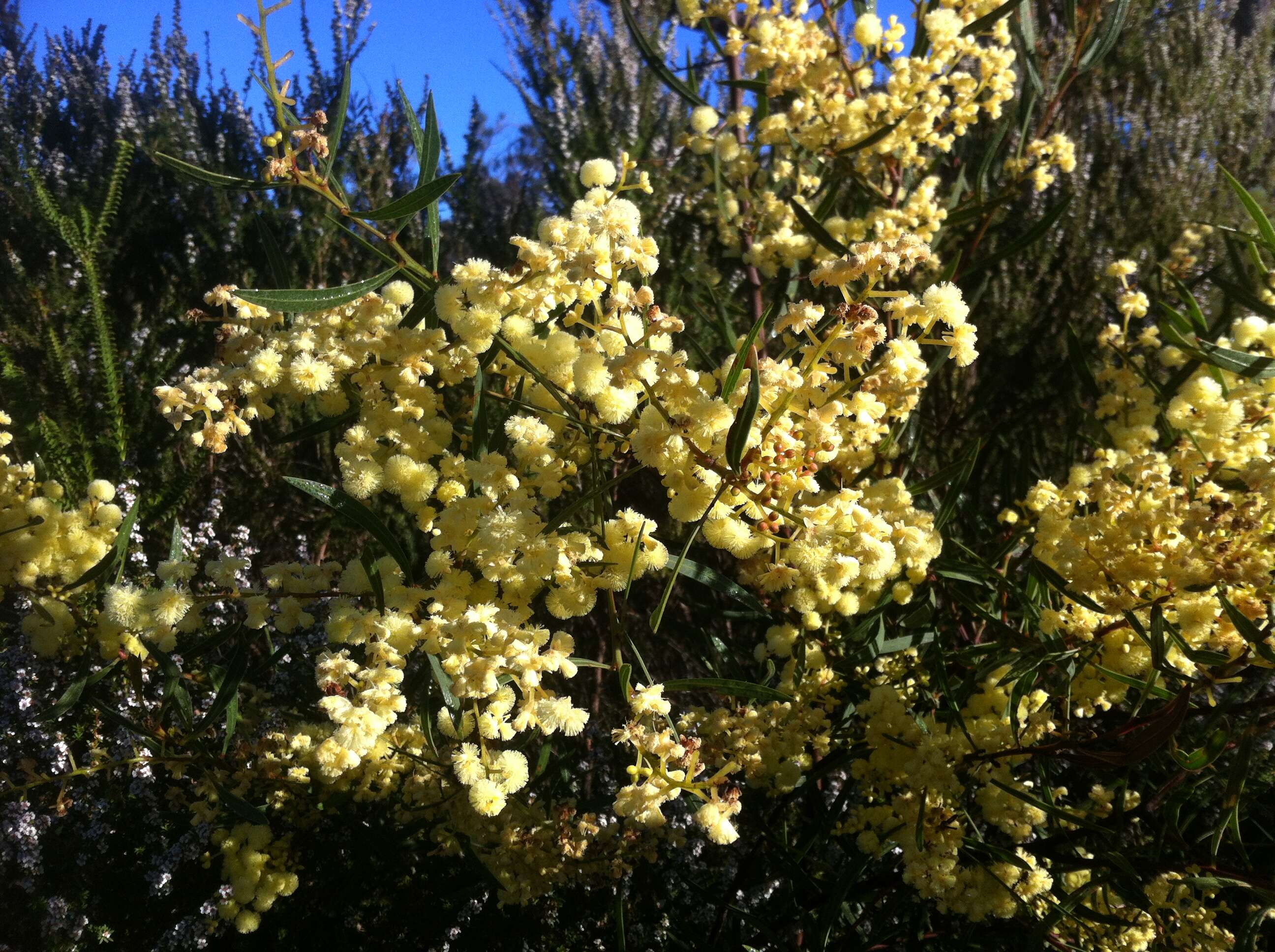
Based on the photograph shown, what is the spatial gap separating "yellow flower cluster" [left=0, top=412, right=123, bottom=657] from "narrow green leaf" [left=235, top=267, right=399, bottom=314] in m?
0.37

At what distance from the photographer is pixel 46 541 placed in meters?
0.93

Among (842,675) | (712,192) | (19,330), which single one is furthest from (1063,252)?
(19,330)

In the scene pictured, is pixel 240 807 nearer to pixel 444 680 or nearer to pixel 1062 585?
pixel 444 680

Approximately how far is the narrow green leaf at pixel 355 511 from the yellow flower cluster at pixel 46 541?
0.32m

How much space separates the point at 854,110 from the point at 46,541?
1124mm

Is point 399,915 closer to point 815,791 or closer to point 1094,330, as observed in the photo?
point 815,791

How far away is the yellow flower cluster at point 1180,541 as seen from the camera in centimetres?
71

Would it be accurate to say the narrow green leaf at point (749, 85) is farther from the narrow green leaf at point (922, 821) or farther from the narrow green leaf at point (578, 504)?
the narrow green leaf at point (922, 821)

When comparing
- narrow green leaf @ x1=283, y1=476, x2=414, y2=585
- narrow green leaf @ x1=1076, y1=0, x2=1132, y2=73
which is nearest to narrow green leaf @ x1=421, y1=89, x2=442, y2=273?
narrow green leaf @ x1=283, y1=476, x2=414, y2=585

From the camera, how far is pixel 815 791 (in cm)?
136

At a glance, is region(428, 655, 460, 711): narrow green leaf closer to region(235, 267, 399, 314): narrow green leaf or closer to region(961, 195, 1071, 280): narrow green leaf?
region(235, 267, 399, 314): narrow green leaf

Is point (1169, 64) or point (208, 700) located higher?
point (1169, 64)

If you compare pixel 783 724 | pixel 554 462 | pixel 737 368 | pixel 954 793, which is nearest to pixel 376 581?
pixel 554 462

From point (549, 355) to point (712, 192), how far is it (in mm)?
1311
